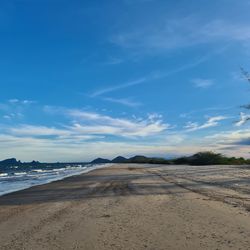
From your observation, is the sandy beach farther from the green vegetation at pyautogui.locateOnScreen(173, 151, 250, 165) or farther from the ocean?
the green vegetation at pyautogui.locateOnScreen(173, 151, 250, 165)

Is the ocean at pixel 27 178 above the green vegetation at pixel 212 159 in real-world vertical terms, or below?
below

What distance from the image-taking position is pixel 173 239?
7898 mm

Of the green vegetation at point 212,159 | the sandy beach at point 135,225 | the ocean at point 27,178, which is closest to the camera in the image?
the sandy beach at point 135,225

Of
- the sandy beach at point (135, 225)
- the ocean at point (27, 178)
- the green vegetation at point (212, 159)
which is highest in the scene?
the green vegetation at point (212, 159)

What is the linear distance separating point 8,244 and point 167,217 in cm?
389

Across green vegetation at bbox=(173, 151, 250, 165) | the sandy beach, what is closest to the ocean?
the sandy beach

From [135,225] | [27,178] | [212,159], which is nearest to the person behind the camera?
[135,225]

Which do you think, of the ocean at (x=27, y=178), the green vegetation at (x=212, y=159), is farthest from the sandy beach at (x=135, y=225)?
the green vegetation at (x=212, y=159)

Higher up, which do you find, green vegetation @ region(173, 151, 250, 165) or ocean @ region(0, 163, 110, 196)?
green vegetation @ region(173, 151, 250, 165)

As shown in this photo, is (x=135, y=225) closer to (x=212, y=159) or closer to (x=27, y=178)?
(x=27, y=178)

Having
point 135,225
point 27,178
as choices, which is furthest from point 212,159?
point 135,225

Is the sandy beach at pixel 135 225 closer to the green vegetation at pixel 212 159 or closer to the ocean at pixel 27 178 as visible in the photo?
the ocean at pixel 27 178

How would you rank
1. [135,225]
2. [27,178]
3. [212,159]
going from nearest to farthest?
[135,225], [27,178], [212,159]

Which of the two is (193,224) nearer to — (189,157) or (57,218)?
(57,218)
